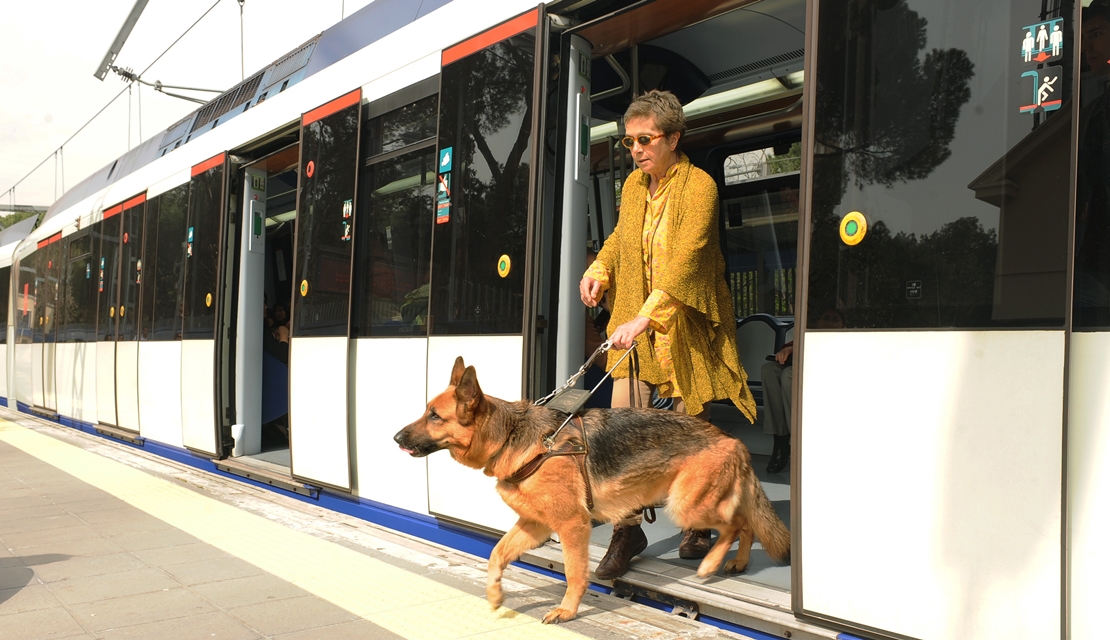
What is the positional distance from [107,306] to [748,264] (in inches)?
324

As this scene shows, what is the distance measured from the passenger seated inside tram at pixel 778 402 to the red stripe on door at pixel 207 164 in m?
5.24

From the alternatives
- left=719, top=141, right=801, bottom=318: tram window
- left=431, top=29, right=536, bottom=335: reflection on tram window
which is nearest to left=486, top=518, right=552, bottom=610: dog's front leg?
left=431, top=29, right=536, bottom=335: reflection on tram window

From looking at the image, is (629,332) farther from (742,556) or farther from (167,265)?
(167,265)

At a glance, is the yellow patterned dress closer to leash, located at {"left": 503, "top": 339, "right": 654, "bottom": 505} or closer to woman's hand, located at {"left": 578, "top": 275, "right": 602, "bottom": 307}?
woman's hand, located at {"left": 578, "top": 275, "right": 602, "bottom": 307}

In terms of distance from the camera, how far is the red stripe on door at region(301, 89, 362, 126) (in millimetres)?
5941

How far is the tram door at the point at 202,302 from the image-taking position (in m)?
7.92

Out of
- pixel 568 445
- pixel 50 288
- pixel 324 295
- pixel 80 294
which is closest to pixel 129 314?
pixel 80 294

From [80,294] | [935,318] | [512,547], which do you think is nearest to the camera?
[935,318]

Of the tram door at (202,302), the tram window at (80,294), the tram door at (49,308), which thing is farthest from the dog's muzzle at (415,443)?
the tram door at (49,308)

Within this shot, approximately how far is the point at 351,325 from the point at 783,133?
10.8 ft

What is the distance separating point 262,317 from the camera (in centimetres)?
809

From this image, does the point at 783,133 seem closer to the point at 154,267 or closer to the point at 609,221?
the point at 609,221

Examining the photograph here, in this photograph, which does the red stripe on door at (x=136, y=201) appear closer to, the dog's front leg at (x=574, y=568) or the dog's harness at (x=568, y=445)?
the dog's harness at (x=568, y=445)

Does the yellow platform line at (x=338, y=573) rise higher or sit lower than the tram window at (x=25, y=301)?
lower
